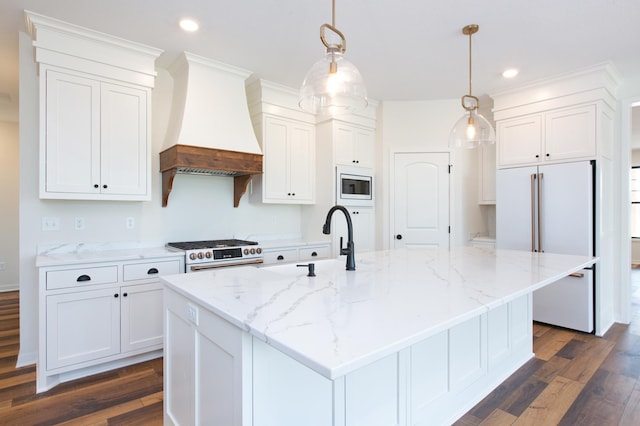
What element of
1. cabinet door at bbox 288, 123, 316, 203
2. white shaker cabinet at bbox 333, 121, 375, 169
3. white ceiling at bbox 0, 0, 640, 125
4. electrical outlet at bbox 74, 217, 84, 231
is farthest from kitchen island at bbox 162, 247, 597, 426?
white shaker cabinet at bbox 333, 121, 375, 169

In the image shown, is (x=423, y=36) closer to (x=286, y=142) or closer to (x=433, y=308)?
(x=286, y=142)

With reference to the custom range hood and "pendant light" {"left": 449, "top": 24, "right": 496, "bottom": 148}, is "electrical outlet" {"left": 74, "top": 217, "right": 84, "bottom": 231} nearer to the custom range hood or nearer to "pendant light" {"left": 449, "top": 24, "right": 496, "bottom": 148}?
the custom range hood

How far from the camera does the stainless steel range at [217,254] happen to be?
2941 mm

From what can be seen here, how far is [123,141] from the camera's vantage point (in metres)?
2.88

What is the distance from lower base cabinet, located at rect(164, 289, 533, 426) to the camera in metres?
1.15

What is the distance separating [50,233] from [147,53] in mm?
1666

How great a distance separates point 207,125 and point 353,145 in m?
1.74

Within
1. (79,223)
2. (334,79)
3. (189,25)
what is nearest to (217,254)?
(79,223)

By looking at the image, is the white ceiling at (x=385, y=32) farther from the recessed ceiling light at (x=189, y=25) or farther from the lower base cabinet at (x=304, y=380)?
the lower base cabinet at (x=304, y=380)

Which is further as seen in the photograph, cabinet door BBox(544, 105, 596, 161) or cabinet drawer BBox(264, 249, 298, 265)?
cabinet drawer BBox(264, 249, 298, 265)

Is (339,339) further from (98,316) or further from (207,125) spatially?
(207,125)

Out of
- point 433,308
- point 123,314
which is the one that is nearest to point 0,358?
point 123,314

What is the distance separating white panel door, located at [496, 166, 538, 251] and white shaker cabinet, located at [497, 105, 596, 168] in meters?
0.14

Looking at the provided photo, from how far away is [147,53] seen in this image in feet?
9.70
